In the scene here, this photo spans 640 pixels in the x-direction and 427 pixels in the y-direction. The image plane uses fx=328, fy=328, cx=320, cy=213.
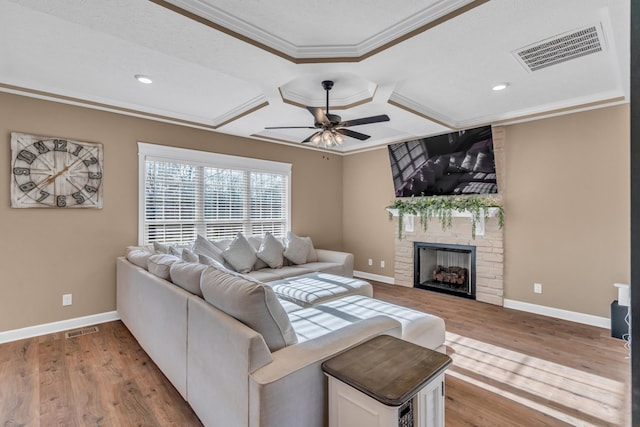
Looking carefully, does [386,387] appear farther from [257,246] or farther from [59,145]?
[59,145]

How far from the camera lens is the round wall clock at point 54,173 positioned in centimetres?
339

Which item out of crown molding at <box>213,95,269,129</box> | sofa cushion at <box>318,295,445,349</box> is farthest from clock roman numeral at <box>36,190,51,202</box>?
sofa cushion at <box>318,295,445,349</box>

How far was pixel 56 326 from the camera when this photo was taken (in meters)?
3.62

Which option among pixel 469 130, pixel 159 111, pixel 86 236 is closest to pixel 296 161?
pixel 159 111

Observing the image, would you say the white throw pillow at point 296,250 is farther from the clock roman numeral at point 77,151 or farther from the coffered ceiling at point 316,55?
the clock roman numeral at point 77,151

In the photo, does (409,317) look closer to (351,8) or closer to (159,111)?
(351,8)

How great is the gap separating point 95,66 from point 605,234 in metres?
5.64

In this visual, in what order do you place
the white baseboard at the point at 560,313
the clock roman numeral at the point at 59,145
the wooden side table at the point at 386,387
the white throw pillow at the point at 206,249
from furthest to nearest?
the white throw pillow at the point at 206,249
the white baseboard at the point at 560,313
the clock roman numeral at the point at 59,145
the wooden side table at the point at 386,387

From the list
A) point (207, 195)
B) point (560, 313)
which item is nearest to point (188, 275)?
point (207, 195)

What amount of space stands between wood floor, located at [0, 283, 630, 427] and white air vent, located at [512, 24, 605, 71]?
2659 mm

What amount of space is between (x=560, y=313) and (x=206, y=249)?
179 inches

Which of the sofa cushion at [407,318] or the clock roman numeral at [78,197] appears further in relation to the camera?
the clock roman numeral at [78,197]

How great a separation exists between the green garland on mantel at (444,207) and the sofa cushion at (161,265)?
385 cm

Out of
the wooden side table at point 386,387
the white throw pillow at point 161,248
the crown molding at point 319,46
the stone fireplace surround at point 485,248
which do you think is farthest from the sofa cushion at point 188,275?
the stone fireplace surround at point 485,248
